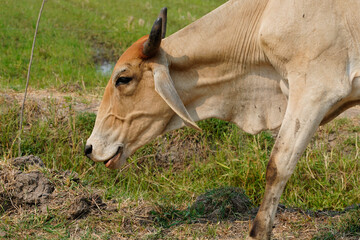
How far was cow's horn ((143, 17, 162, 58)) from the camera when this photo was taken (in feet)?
11.1

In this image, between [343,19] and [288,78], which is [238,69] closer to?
[288,78]

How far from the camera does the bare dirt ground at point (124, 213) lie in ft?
11.8

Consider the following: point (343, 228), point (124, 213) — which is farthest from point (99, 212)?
point (343, 228)

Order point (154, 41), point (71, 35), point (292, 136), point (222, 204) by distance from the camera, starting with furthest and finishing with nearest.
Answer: point (71, 35) → point (222, 204) → point (154, 41) → point (292, 136)

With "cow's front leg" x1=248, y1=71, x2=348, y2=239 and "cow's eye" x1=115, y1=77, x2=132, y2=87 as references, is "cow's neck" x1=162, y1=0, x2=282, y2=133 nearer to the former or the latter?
"cow's eye" x1=115, y1=77, x2=132, y2=87

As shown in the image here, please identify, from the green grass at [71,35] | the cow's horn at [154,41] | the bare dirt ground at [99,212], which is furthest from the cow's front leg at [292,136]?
the green grass at [71,35]

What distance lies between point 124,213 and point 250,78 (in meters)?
1.34

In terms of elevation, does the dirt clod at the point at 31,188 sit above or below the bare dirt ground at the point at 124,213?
above

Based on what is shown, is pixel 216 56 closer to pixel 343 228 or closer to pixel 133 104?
pixel 133 104

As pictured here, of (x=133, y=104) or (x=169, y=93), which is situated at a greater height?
(x=169, y=93)

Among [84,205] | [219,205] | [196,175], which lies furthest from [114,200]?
[196,175]

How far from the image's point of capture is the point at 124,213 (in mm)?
3805

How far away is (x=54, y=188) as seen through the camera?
3928 millimetres

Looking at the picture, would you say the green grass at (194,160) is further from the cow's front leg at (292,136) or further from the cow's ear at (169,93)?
the cow's front leg at (292,136)
